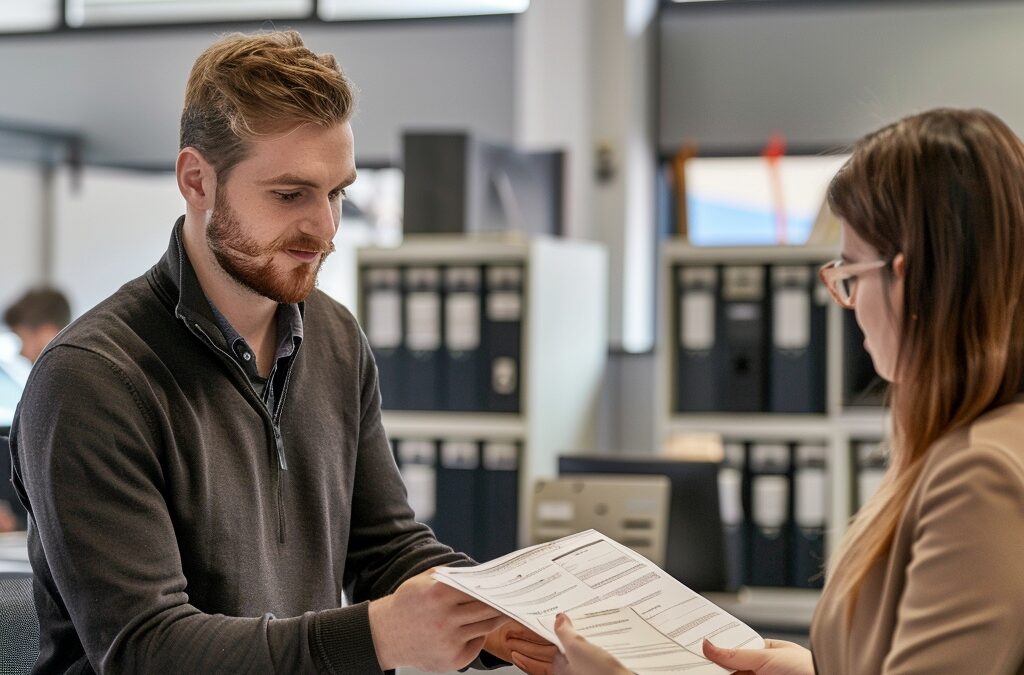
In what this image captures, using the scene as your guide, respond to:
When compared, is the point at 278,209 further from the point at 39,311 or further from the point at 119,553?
the point at 39,311

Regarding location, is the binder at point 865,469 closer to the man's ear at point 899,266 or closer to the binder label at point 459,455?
the binder label at point 459,455

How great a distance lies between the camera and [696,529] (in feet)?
9.53

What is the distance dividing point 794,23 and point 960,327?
15.3 feet

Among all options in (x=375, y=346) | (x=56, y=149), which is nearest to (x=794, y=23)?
(x=375, y=346)

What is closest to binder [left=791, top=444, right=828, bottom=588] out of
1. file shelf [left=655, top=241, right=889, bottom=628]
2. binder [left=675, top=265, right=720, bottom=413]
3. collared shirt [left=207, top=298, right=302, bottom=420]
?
file shelf [left=655, top=241, right=889, bottom=628]

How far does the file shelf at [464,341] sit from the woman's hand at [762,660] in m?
2.40

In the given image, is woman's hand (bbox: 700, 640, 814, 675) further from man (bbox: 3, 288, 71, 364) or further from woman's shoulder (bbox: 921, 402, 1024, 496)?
man (bbox: 3, 288, 71, 364)

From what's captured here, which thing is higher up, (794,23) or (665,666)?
(794,23)

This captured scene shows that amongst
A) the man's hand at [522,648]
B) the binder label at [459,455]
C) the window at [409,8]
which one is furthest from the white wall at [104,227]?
the man's hand at [522,648]

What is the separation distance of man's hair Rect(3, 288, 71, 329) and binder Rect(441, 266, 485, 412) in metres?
1.53

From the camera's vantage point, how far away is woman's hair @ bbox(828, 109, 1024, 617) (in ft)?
3.48

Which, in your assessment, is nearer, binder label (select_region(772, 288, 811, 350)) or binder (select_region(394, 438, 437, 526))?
binder label (select_region(772, 288, 811, 350))

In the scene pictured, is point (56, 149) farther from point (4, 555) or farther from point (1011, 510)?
point (1011, 510)

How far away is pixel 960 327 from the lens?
1.08 meters
